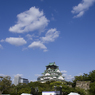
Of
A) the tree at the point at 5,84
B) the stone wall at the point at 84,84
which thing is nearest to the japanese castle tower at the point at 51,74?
the stone wall at the point at 84,84

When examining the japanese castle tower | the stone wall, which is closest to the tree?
the stone wall

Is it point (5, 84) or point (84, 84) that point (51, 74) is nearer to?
point (84, 84)

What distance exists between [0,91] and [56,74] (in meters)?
42.9

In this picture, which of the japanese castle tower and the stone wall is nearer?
the stone wall

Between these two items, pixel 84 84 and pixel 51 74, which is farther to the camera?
pixel 51 74

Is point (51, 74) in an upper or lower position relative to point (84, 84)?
upper

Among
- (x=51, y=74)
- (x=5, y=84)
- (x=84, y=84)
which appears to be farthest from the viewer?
(x=51, y=74)

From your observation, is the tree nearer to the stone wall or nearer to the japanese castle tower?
the stone wall

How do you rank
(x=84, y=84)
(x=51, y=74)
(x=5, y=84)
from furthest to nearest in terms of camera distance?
(x=51, y=74) < (x=84, y=84) < (x=5, y=84)

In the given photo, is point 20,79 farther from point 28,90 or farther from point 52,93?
point 52,93

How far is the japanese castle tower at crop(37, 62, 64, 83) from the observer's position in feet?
242

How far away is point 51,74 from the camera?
255 feet

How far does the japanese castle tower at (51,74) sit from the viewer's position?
2899 inches

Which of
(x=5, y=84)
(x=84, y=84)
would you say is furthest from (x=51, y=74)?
(x=5, y=84)
